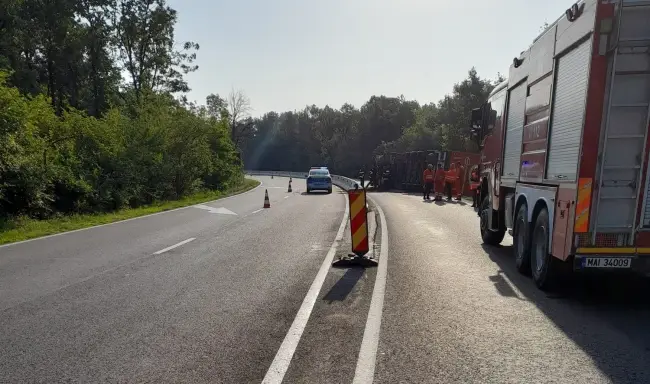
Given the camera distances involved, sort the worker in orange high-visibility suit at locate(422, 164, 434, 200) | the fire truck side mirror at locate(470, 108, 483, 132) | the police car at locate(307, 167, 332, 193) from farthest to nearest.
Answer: the police car at locate(307, 167, 332, 193)
the worker in orange high-visibility suit at locate(422, 164, 434, 200)
the fire truck side mirror at locate(470, 108, 483, 132)

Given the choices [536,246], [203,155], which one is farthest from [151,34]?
[536,246]

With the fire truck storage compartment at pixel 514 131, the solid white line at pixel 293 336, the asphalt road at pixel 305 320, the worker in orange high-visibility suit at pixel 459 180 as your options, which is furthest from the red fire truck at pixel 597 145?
the worker in orange high-visibility suit at pixel 459 180

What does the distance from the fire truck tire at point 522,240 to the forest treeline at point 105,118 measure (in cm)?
1338

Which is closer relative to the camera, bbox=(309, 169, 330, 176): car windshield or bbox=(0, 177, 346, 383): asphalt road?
bbox=(0, 177, 346, 383): asphalt road

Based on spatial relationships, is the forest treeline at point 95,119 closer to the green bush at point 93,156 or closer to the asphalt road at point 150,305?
the green bush at point 93,156

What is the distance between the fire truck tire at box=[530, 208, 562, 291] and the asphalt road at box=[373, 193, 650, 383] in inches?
7.1

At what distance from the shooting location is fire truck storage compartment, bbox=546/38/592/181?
6.07 meters

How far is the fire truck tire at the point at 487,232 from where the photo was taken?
436 inches

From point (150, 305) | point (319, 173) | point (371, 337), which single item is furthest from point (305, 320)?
point (319, 173)

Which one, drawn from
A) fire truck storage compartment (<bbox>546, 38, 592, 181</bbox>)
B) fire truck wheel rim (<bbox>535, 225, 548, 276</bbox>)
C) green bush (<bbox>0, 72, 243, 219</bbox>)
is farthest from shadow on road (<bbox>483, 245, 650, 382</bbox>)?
green bush (<bbox>0, 72, 243, 219</bbox>)

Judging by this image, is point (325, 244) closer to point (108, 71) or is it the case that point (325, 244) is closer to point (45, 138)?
point (45, 138)

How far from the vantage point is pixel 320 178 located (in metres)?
37.1

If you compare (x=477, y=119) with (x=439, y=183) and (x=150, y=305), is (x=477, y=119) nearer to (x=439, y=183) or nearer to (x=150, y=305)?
(x=150, y=305)

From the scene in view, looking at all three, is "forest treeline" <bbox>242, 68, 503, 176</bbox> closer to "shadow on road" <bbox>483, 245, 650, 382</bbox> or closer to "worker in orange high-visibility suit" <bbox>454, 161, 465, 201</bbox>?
"worker in orange high-visibility suit" <bbox>454, 161, 465, 201</bbox>
